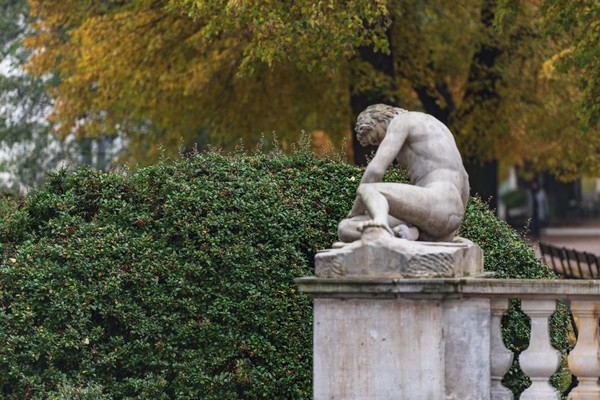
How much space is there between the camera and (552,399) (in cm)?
693

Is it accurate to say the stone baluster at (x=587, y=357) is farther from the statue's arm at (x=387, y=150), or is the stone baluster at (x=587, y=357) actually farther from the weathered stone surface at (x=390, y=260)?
the statue's arm at (x=387, y=150)

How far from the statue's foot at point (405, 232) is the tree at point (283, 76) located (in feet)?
29.5

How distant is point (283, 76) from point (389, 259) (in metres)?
12.8

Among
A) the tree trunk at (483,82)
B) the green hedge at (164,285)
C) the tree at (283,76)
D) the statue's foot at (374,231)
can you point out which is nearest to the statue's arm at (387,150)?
the statue's foot at (374,231)

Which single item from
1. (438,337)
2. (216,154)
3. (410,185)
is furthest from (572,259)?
(438,337)

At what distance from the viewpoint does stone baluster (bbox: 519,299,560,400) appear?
6965 millimetres

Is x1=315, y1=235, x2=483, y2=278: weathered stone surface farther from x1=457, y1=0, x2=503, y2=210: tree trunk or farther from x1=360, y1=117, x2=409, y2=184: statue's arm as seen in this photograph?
x1=457, y1=0, x2=503, y2=210: tree trunk

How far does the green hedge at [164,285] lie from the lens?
28.5ft

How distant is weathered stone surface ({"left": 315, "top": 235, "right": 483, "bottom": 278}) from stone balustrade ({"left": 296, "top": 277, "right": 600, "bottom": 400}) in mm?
93

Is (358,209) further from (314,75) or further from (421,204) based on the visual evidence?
(314,75)

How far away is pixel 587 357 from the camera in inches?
271

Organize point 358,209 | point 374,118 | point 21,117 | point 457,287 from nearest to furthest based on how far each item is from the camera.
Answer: point 457,287 → point 358,209 → point 374,118 → point 21,117

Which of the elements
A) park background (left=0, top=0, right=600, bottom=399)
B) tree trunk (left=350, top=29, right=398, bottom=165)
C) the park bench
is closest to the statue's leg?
park background (left=0, top=0, right=600, bottom=399)

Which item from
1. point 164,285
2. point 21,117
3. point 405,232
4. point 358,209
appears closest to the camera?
point 405,232
